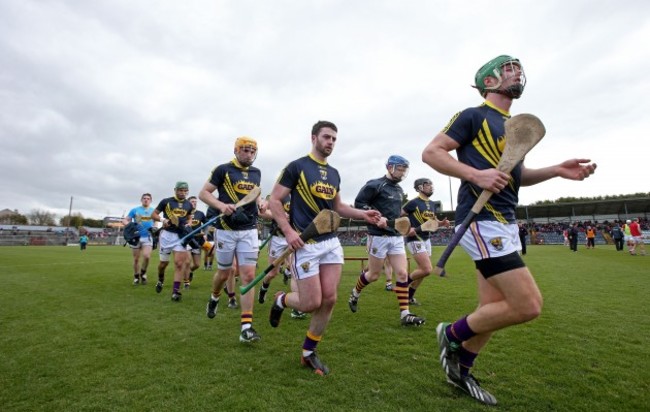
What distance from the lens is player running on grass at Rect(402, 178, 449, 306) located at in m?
7.11

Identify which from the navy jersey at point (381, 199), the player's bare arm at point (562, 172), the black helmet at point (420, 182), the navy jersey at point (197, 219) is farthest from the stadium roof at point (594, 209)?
the player's bare arm at point (562, 172)

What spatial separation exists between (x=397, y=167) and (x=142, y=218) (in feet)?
27.7

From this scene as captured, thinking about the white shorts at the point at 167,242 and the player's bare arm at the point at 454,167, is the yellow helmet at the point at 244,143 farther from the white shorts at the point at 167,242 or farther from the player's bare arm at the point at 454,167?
the white shorts at the point at 167,242

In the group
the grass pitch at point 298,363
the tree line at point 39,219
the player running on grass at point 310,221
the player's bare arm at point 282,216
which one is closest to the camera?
the grass pitch at point 298,363

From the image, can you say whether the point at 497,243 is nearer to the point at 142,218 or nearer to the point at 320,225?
the point at 320,225

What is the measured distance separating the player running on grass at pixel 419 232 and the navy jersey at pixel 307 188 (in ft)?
11.3

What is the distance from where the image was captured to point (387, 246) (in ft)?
21.8

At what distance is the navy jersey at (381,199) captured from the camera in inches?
262

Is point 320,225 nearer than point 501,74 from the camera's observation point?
No

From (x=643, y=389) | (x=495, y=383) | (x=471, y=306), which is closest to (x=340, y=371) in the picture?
(x=495, y=383)

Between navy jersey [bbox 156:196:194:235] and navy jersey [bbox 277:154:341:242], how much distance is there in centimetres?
593

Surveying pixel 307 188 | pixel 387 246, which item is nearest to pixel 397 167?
pixel 387 246

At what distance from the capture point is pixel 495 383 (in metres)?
3.33

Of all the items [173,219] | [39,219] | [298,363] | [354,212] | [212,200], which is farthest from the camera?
[39,219]
